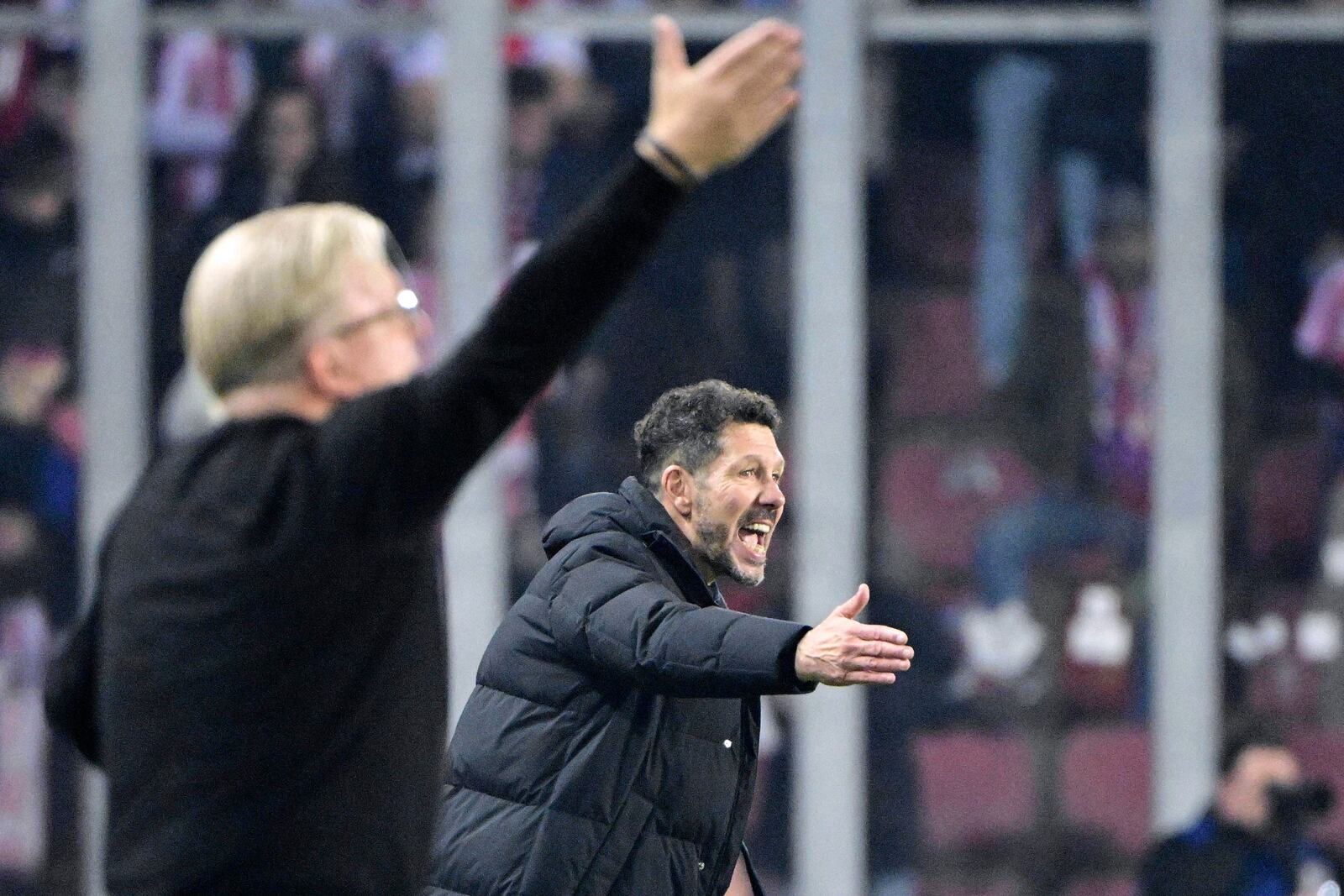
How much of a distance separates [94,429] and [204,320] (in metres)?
5.84

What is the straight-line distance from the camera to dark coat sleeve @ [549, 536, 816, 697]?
3.24 metres

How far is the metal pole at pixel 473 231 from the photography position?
789 cm

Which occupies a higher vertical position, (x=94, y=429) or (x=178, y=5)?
(x=178, y=5)

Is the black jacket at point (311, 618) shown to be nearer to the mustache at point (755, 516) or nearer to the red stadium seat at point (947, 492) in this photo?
the mustache at point (755, 516)

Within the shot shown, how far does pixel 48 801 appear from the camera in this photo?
7.87 m

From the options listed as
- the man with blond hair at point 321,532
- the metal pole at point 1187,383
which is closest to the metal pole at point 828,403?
the metal pole at point 1187,383

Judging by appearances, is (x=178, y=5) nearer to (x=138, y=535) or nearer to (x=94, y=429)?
(x=94, y=429)

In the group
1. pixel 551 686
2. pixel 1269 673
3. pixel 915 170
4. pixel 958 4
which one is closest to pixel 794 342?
pixel 915 170

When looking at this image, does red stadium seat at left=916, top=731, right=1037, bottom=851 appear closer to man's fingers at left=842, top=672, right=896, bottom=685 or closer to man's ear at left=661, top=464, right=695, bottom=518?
man's ear at left=661, top=464, right=695, bottom=518

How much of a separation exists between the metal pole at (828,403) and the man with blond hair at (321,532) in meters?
5.62

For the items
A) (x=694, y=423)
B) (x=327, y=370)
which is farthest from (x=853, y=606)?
(x=327, y=370)

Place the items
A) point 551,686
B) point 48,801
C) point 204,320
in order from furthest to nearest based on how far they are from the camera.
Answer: point 48,801 → point 551,686 → point 204,320

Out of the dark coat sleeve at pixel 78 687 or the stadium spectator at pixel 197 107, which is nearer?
the dark coat sleeve at pixel 78 687

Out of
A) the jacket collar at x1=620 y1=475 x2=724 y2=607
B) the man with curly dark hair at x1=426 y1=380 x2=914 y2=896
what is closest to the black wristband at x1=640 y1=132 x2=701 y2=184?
the man with curly dark hair at x1=426 y1=380 x2=914 y2=896
